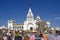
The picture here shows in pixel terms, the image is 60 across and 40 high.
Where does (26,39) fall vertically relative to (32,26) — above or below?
below

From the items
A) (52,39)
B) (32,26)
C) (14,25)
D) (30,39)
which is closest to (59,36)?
(52,39)

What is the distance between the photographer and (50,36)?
10.4m

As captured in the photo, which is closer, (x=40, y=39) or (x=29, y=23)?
(x=40, y=39)

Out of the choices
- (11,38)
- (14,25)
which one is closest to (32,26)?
(14,25)

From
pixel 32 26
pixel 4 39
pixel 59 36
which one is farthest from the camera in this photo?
pixel 32 26

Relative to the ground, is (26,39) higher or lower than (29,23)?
lower

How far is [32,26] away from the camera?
230 ft

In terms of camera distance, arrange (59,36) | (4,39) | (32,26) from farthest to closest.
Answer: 1. (32,26)
2. (4,39)
3. (59,36)

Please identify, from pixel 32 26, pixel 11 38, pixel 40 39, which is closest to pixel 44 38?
pixel 40 39

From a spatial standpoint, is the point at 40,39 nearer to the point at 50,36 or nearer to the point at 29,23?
the point at 50,36

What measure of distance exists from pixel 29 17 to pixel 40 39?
62638mm

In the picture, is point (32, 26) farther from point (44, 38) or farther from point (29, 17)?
point (44, 38)

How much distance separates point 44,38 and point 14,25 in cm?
6417

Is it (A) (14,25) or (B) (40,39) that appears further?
(A) (14,25)
